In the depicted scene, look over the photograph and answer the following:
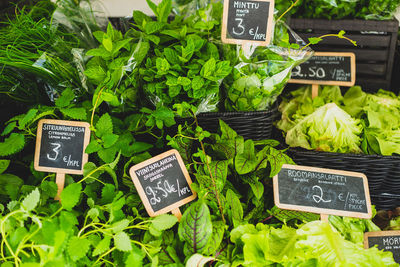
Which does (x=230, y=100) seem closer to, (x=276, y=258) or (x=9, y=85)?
(x=276, y=258)

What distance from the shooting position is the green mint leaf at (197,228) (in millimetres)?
814

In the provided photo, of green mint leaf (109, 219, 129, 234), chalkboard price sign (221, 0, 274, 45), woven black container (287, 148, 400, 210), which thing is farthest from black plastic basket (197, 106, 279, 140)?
green mint leaf (109, 219, 129, 234)

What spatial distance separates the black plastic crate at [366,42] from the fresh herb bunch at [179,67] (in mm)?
594

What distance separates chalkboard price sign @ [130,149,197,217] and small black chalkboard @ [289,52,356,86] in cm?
76

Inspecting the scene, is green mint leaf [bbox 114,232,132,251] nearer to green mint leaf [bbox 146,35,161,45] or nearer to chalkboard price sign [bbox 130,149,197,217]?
chalkboard price sign [bbox 130,149,197,217]

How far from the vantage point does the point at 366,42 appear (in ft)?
5.02

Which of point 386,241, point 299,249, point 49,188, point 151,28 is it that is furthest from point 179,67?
point 386,241

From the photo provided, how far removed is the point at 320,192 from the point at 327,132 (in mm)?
286

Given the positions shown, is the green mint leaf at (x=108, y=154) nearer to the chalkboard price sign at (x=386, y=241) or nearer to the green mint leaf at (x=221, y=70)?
the green mint leaf at (x=221, y=70)

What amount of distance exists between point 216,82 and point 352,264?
0.64 metres

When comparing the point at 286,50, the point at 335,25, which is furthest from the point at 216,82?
the point at 335,25

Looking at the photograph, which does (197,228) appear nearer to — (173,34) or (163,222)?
(163,222)

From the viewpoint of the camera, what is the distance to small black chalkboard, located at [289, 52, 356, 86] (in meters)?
1.46

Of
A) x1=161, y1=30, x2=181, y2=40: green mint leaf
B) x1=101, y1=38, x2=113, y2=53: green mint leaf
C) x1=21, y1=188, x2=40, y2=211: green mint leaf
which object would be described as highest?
x1=161, y1=30, x2=181, y2=40: green mint leaf
